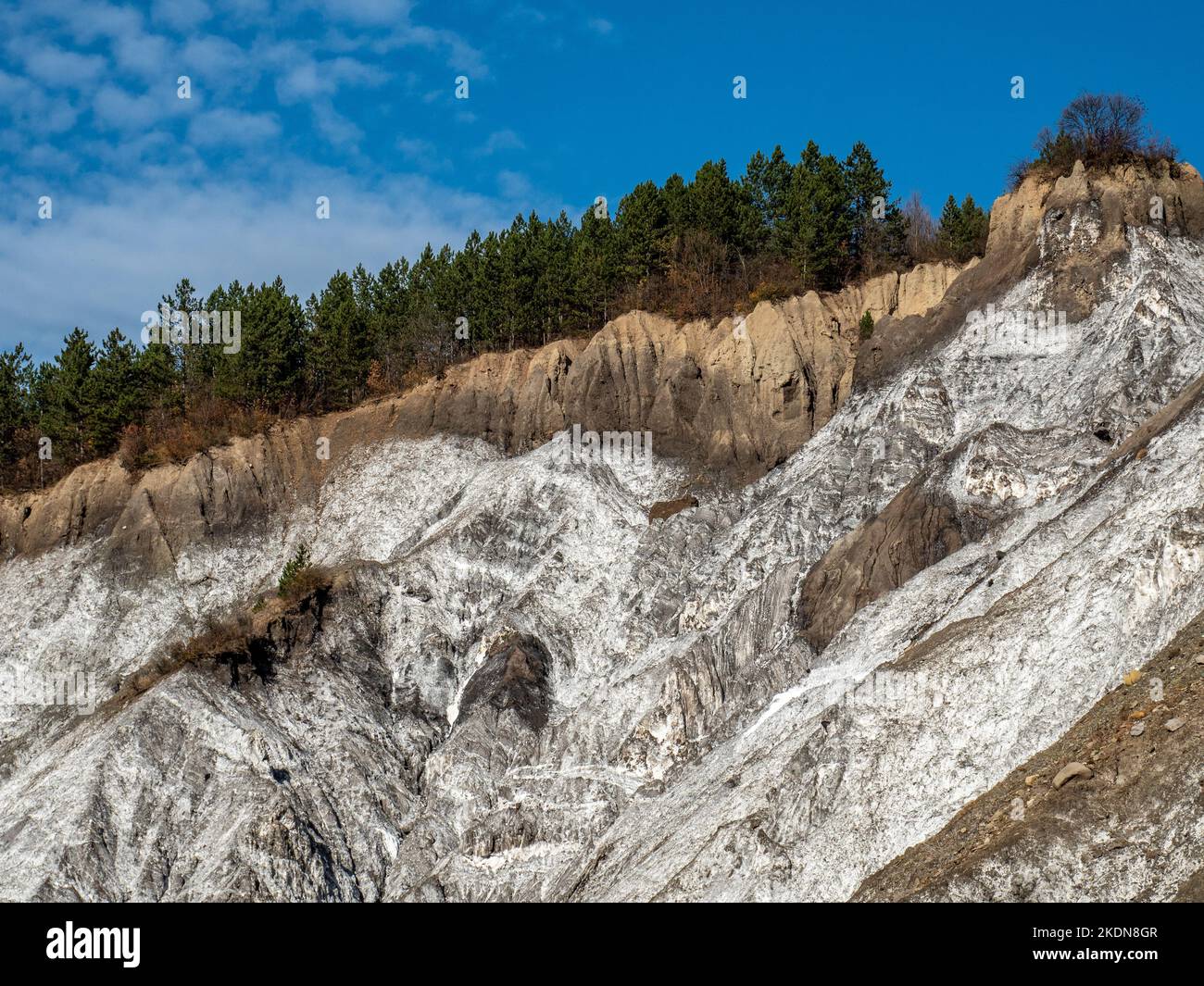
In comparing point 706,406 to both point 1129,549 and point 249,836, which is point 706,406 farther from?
point 1129,549

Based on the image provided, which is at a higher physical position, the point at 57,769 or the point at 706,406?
the point at 706,406

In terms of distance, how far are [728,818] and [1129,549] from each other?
11132mm

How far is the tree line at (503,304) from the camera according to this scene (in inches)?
2830

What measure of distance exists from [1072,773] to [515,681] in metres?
27.5

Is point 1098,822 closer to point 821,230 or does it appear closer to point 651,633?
point 651,633

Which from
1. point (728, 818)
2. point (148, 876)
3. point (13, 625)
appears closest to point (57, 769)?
point (148, 876)

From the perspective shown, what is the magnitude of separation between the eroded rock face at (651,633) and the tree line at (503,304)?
2.89 meters

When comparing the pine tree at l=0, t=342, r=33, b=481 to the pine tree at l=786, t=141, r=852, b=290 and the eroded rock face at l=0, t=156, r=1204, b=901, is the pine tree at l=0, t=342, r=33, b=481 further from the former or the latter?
the pine tree at l=786, t=141, r=852, b=290

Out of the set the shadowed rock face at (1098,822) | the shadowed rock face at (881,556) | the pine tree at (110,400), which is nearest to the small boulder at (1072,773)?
the shadowed rock face at (1098,822)

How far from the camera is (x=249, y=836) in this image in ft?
159

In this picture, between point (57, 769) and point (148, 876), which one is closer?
point (148, 876)

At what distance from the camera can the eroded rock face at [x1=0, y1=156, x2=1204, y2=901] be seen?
36.3 m
